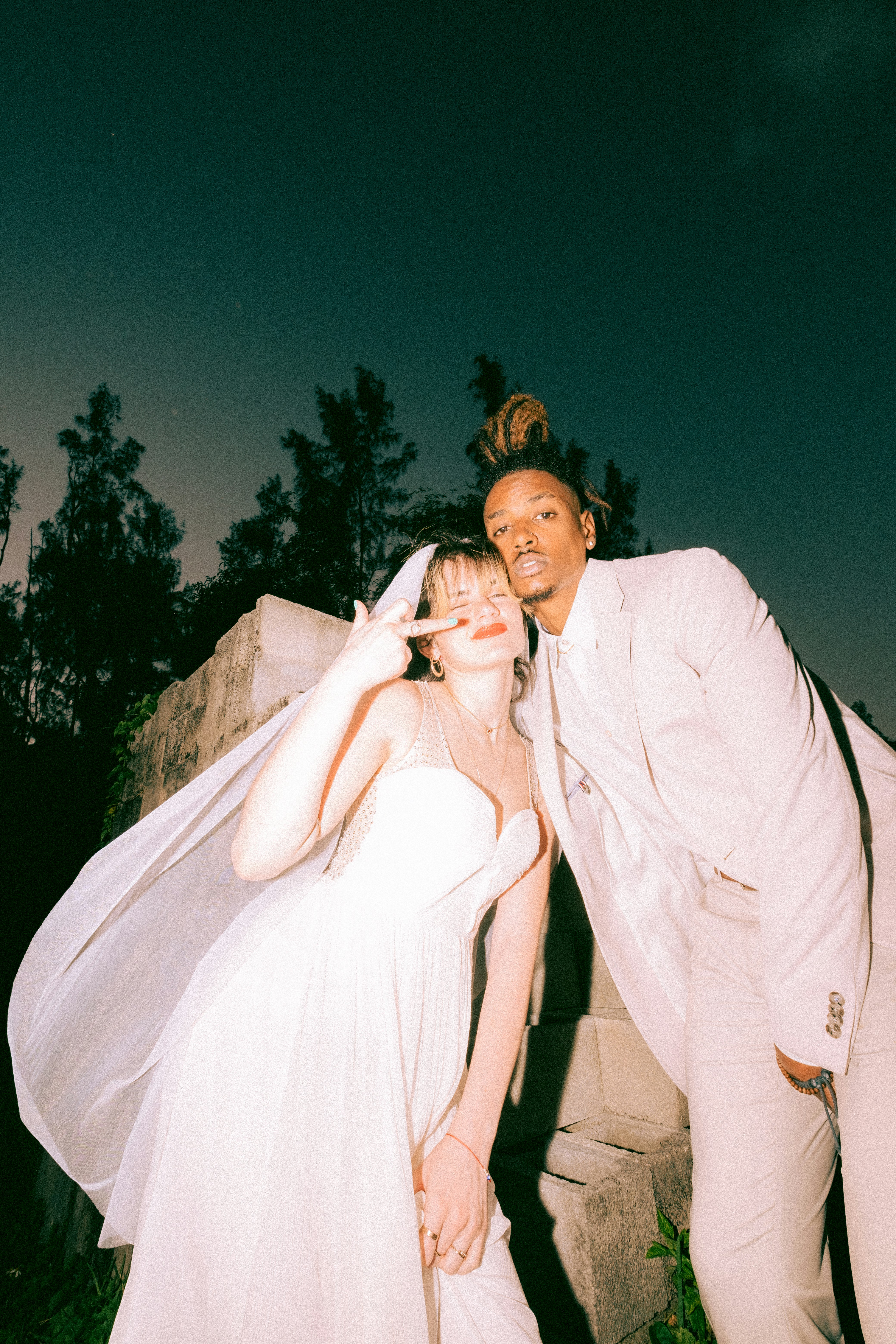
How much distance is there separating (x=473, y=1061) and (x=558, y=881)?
72.0 inches

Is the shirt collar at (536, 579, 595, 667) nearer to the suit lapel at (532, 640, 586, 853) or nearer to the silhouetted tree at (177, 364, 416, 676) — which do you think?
the suit lapel at (532, 640, 586, 853)

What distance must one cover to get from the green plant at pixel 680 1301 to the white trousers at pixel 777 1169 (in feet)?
2.41

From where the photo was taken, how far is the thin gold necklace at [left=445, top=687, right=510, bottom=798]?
1839mm

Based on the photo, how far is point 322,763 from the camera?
1.34 meters

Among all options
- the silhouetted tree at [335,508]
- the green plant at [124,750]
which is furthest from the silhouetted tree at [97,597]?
the green plant at [124,750]

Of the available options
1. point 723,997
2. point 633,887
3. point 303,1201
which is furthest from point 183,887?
point 723,997

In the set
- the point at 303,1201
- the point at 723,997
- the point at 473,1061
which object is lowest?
the point at 303,1201

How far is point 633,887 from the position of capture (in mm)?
2037

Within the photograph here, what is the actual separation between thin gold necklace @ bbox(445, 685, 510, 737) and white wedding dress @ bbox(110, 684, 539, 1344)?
34 cm

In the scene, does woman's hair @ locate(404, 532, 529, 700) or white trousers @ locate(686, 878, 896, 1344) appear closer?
white trousers @ locate(686, 878, 896, 1344)

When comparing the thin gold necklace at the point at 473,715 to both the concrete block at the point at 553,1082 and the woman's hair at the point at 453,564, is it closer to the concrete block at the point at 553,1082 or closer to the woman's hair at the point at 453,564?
the woman's hair at the point at 453,564

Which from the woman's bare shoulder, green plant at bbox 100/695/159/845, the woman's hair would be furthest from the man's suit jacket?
green plant at bbox 100/695/159/845

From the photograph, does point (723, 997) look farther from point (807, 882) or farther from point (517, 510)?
point (517, 510)

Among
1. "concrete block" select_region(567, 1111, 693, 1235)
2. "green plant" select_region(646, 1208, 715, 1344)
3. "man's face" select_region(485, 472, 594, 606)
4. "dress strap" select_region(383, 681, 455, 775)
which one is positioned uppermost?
"man's face" select_region(485, 472, 594, 606)
